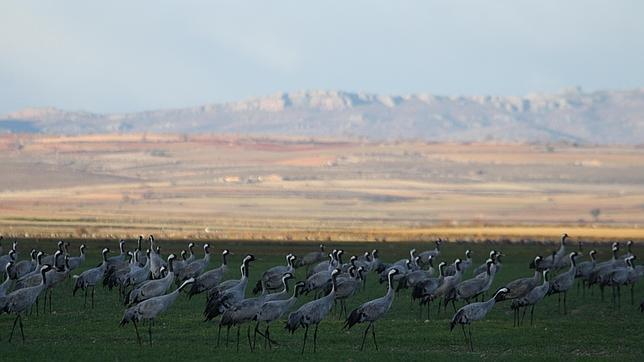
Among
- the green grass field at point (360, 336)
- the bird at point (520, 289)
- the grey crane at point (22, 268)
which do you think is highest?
the grey crane at point (22, 268)

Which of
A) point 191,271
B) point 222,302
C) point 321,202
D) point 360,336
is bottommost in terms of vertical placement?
point 360,336

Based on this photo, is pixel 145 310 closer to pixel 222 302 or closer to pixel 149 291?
pixel 222 302

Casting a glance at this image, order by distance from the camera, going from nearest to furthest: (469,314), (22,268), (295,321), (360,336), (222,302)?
(295,321), (469,314), (222,302), (360,336), (22,268)

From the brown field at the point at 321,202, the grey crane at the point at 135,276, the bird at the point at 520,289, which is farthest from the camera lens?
the brown field at the point at 321,202

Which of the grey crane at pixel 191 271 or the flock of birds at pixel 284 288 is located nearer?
the flock of birds at pixel 284 288

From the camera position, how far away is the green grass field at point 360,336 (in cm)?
2312

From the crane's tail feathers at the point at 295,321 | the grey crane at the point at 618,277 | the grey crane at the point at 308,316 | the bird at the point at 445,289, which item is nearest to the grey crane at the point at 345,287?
the bird at the point at 445,289

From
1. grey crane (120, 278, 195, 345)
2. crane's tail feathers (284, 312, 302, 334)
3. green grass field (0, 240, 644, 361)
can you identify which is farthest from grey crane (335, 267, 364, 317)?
grey crane (120, 278, 195, 345)

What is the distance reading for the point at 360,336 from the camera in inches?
1048

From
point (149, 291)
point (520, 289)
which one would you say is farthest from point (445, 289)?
point (149, 291)

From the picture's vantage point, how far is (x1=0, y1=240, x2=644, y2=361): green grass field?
75.9ft

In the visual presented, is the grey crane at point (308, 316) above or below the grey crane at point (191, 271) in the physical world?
below

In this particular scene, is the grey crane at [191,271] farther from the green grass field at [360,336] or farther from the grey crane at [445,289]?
the grey crane at [445,289]

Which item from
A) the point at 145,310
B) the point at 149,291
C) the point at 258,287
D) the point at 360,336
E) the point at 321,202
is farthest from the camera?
the point at 321,202
